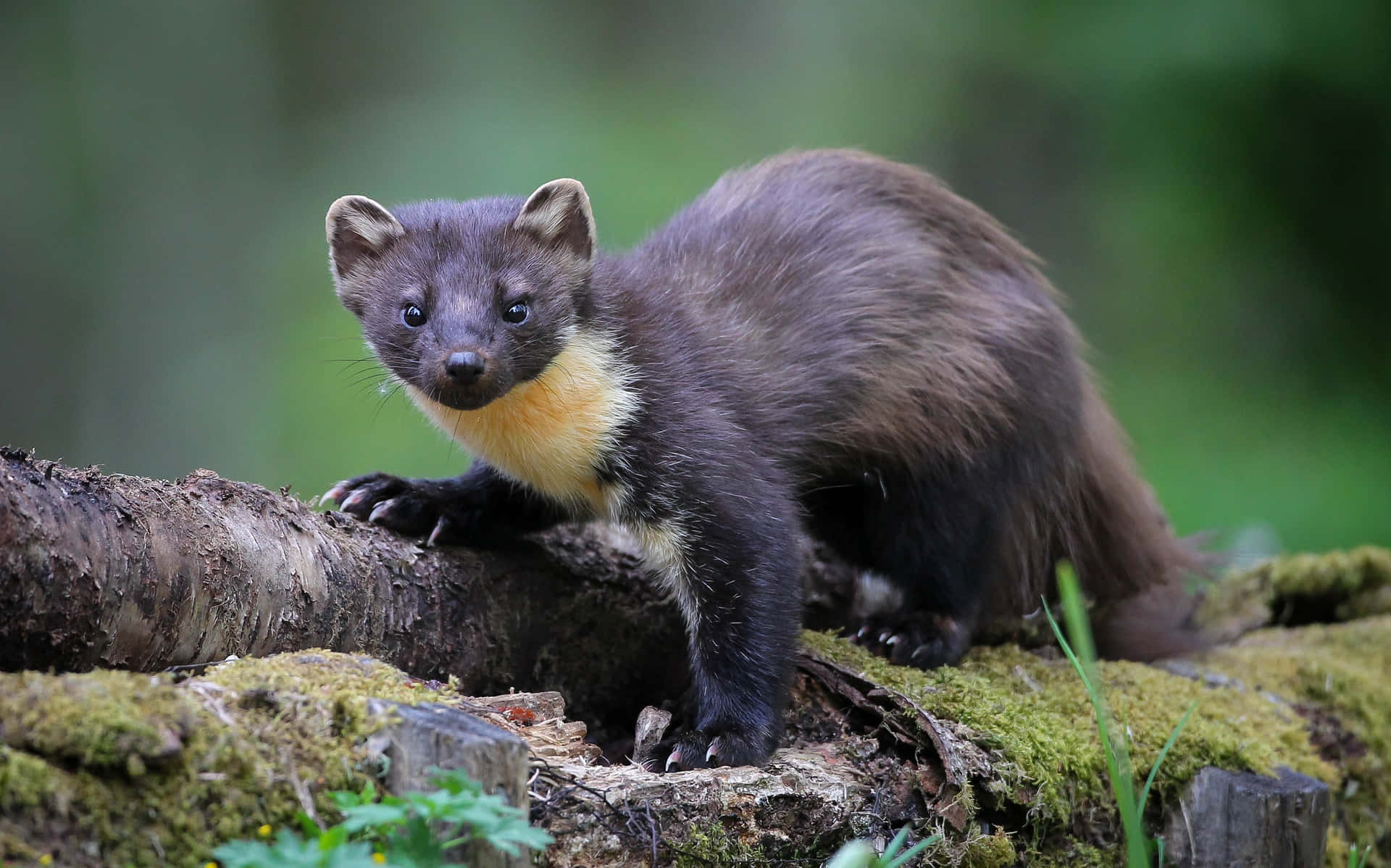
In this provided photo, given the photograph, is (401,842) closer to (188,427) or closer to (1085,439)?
(1085,439)

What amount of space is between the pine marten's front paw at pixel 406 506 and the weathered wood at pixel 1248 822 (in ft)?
9.47

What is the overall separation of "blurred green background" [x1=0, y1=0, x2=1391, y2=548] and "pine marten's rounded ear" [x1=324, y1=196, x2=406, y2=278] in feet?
18.1

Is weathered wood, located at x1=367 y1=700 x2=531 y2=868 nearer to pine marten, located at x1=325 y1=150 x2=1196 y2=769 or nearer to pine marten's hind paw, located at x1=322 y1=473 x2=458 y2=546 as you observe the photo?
pine marten, located at x1=325 y1=150 x2=1196 y2=769

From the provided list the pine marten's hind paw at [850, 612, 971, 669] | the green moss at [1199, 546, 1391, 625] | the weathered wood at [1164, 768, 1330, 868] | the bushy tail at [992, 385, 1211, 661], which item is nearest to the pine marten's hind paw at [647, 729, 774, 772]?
the pine marten's hind paw at [850, 612, 971, 669]

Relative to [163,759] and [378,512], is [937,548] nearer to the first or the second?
[378,512]

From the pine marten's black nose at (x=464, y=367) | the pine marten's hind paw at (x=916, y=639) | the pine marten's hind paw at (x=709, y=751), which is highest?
the pine marten's black nose at (x=464, y=367)

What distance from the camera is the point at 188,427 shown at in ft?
36.7

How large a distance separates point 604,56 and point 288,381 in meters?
4.72

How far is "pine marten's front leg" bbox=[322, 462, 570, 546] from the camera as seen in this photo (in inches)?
171

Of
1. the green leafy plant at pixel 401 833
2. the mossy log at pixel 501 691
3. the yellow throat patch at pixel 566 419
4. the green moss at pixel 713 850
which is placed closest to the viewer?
the green leafy plant at pixel 401 833

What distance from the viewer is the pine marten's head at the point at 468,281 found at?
12.8ft

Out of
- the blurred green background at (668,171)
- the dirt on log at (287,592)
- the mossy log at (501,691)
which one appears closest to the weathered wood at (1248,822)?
the mossy log at (501,691)

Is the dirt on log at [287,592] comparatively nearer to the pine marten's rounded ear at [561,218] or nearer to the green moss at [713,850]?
the pine marten's rounded ear at [561,218]

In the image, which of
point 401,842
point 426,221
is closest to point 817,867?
point 401,842
